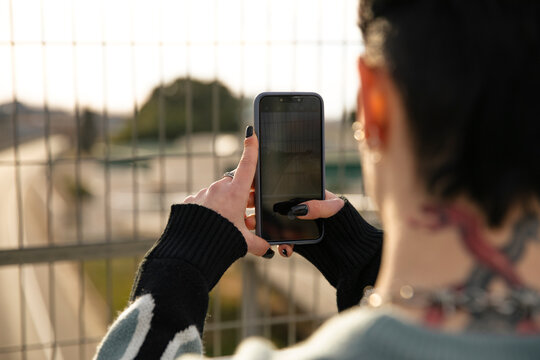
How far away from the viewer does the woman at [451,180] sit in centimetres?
56

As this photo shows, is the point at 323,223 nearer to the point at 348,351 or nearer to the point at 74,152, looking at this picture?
the point at 348,351

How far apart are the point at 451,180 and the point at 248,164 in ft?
1.79

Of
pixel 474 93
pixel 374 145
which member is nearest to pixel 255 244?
pixel 374 145

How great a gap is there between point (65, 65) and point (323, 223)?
133cm

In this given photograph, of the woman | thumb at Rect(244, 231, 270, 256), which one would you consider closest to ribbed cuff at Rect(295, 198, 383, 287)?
thumb at Rect(244, 231, 270, 256)

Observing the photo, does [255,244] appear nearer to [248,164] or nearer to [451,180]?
[248,164]

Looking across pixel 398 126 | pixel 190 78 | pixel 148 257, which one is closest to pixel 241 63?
pixel 190 78

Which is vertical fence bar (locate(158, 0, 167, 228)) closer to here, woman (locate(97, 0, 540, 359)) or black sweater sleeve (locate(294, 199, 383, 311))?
black sweater sleeve (locate(294, 199, 383, 311))

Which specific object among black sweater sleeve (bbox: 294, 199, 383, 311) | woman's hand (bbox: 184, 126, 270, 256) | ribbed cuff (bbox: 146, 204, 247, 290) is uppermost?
woman's hand (bbox: 184, 126, 270, 256)

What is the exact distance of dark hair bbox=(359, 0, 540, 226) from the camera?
56 cm

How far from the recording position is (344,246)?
1.16m

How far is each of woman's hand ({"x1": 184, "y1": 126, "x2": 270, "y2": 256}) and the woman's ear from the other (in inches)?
17.3

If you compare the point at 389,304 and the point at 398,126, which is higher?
the point at 398,126

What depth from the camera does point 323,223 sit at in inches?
47.1
